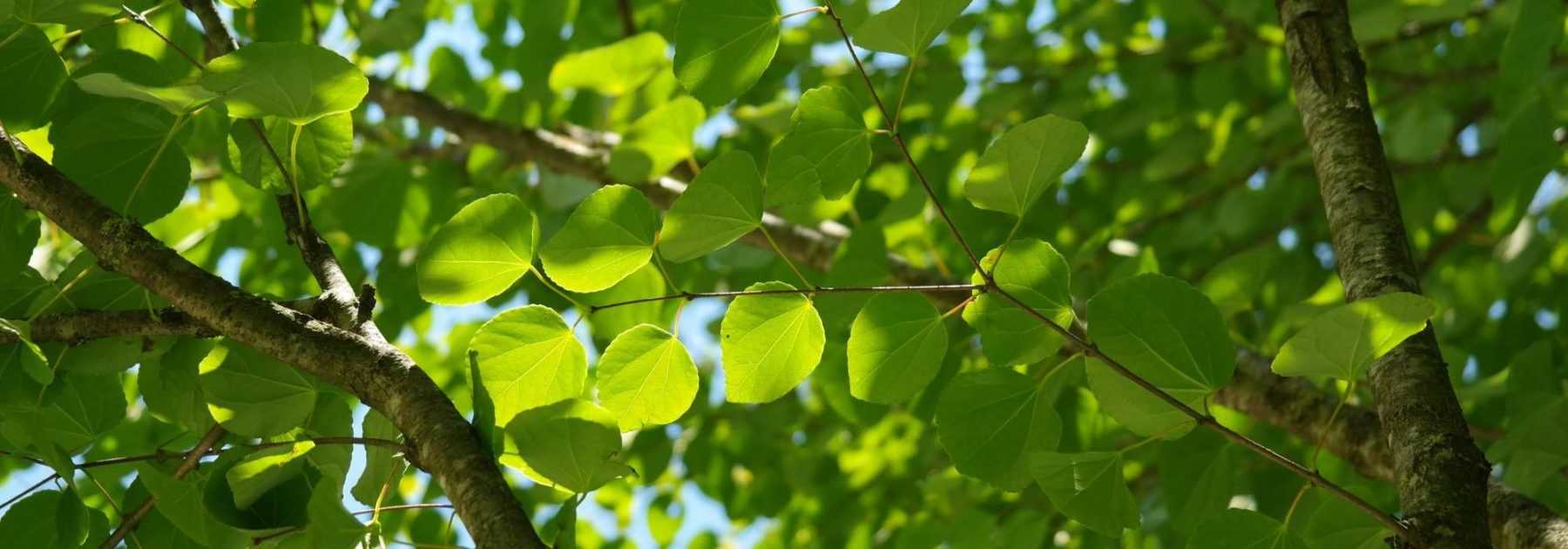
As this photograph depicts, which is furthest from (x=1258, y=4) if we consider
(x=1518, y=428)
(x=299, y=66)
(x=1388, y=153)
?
(x=299, y=66)

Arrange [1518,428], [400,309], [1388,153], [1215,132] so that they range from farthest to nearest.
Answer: [1215,132]
[1388,153]
[400,309]
[1518,428]

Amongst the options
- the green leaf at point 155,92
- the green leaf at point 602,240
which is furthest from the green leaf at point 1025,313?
the green leaf at point 155,92

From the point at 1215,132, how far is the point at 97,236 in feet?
7.57

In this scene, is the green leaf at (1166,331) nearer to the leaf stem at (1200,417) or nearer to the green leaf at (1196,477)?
the leaf stem at (1200,417)

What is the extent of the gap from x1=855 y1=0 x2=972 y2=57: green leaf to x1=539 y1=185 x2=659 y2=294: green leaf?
0.18 meters

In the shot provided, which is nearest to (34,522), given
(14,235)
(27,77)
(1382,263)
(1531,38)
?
(14,235)

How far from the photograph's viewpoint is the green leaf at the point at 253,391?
2.39 feet

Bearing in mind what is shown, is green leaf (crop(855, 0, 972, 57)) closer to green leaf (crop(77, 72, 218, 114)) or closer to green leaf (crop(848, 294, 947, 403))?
green leaf (crop(848, 294, 947, 403))

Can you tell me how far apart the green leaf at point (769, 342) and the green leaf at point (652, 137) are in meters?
0.60

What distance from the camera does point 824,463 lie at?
91.4 inches

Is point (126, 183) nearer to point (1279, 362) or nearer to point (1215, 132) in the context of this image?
point (1279, 362)

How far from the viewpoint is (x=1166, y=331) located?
2.27ft

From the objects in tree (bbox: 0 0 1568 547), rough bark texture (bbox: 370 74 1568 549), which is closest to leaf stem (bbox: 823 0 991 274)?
tree (bbox: 0 0 1568 547)

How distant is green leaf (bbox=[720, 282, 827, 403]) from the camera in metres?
0.75
